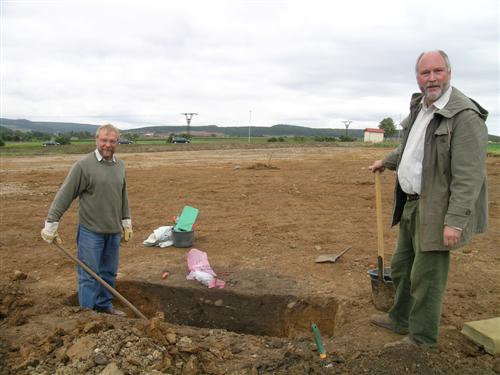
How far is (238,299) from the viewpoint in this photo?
201 inches

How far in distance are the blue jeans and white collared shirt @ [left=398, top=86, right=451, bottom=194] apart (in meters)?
2.83

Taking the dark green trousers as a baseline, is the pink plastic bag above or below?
below

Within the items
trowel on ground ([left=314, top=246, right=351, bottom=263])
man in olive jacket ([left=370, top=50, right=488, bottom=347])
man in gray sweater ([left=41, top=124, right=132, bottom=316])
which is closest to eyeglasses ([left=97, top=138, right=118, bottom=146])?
man in gray sweater ([left=41, top=124, right=132, bottom=316])

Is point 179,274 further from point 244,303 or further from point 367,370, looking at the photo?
point 367,370

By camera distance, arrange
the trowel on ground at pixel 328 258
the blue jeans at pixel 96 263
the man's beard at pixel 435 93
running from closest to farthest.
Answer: the man's beard at pixel 435 93 < the blue jeans at pixel 96 263 < the trowel on ground at pixel 328 258

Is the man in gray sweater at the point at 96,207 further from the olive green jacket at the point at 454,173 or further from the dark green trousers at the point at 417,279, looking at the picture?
the olive green jacket at the point at 454,173

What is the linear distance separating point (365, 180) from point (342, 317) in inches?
350

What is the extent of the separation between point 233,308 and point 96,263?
1.65 meters

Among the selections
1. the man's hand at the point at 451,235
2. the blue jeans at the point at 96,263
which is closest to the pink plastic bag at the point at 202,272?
the blue jeans at the point at 96,263

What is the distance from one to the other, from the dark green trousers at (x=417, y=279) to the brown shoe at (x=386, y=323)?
93 mm

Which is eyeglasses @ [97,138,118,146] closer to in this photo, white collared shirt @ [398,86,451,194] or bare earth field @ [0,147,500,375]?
bare earth field @ [0,147,500,375]

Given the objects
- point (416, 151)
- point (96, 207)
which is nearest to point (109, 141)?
point (96, 207)

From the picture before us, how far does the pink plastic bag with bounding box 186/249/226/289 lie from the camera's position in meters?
5.18

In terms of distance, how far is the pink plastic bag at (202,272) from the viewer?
5.18m
